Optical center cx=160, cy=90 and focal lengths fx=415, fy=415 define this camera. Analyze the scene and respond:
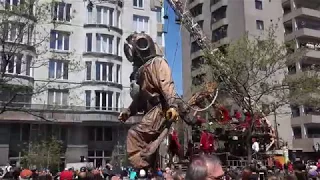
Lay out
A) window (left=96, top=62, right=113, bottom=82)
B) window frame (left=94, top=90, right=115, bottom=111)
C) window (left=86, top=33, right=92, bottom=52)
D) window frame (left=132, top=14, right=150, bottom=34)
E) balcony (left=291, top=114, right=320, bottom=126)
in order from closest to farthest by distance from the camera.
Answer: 1. window frame (left=94, top=90, right=115, bottom=111)
2. window (left=96, top=62, right=113, bottom=82)
3. window (left=86, top=33, right=92, bottom=52)
4. balcony (left=291, top=114, right=320, bottom=126)
5. window frame (left=132, top=14, right=150, bottom=34)

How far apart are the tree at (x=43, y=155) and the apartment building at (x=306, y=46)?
84.5 feet

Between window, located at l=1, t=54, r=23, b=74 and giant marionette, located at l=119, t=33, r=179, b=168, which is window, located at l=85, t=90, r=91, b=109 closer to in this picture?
window, located at l=1, t=54, r=23, b=74

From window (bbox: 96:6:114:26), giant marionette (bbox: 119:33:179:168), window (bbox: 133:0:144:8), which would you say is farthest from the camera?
window (bbox: 133:0:144:8)

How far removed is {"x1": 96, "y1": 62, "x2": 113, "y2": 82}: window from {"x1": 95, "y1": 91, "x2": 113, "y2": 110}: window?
148cm

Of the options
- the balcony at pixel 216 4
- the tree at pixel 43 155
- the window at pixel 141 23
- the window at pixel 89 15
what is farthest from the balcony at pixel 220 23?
the tree at pixel 43 155

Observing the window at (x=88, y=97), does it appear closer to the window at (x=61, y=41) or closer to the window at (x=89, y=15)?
the window at (x=61, y=41)

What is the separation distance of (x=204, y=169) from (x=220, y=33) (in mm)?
48793

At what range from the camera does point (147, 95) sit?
6.60 metres

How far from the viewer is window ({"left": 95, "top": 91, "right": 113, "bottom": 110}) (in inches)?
1684

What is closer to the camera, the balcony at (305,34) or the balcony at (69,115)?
the balcony at (69,115)

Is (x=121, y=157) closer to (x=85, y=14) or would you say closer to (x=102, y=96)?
(x=102, y=96)

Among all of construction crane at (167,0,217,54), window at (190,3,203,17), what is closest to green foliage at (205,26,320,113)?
construction crane at (167,0,217,54)

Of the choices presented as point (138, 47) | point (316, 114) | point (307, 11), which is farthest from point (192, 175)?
point (307, 11)

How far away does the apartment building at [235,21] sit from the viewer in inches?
1863
